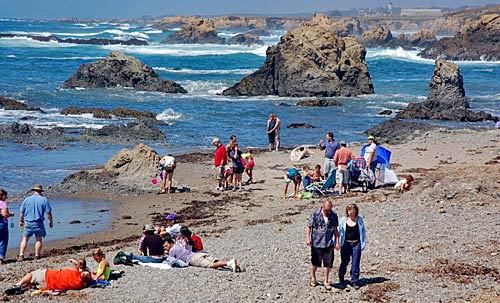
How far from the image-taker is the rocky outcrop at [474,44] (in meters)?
91.6

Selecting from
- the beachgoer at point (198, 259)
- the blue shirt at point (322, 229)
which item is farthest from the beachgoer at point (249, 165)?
the blue shirt at point (322, 229)

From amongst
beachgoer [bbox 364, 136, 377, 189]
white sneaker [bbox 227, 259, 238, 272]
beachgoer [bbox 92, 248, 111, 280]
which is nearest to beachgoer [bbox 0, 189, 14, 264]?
beachgoer [bbox 92, 248, 111, 280]

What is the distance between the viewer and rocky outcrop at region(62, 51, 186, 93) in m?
52.5

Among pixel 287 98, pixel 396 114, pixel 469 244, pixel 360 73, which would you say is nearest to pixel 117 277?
pixel 469 244

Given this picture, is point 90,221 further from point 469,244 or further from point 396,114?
point 396,114

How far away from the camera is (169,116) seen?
3975 cm

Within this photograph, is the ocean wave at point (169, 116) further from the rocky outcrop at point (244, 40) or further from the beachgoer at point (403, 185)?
the rocky outcrop at point (244, 40)

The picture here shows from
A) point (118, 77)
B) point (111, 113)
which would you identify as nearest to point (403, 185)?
point (111, 113)

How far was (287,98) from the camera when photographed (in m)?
49.2

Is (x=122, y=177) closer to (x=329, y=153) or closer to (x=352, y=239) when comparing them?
(x=329, y=153)

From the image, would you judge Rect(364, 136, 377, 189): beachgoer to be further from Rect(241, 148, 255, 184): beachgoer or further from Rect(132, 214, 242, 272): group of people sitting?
Rect(132, 214, 242, 272): group of people sitting

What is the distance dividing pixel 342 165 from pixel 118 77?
3529 cm

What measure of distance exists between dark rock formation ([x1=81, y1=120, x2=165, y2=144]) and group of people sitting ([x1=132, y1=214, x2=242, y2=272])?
1712cm

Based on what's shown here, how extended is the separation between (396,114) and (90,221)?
2475cm
